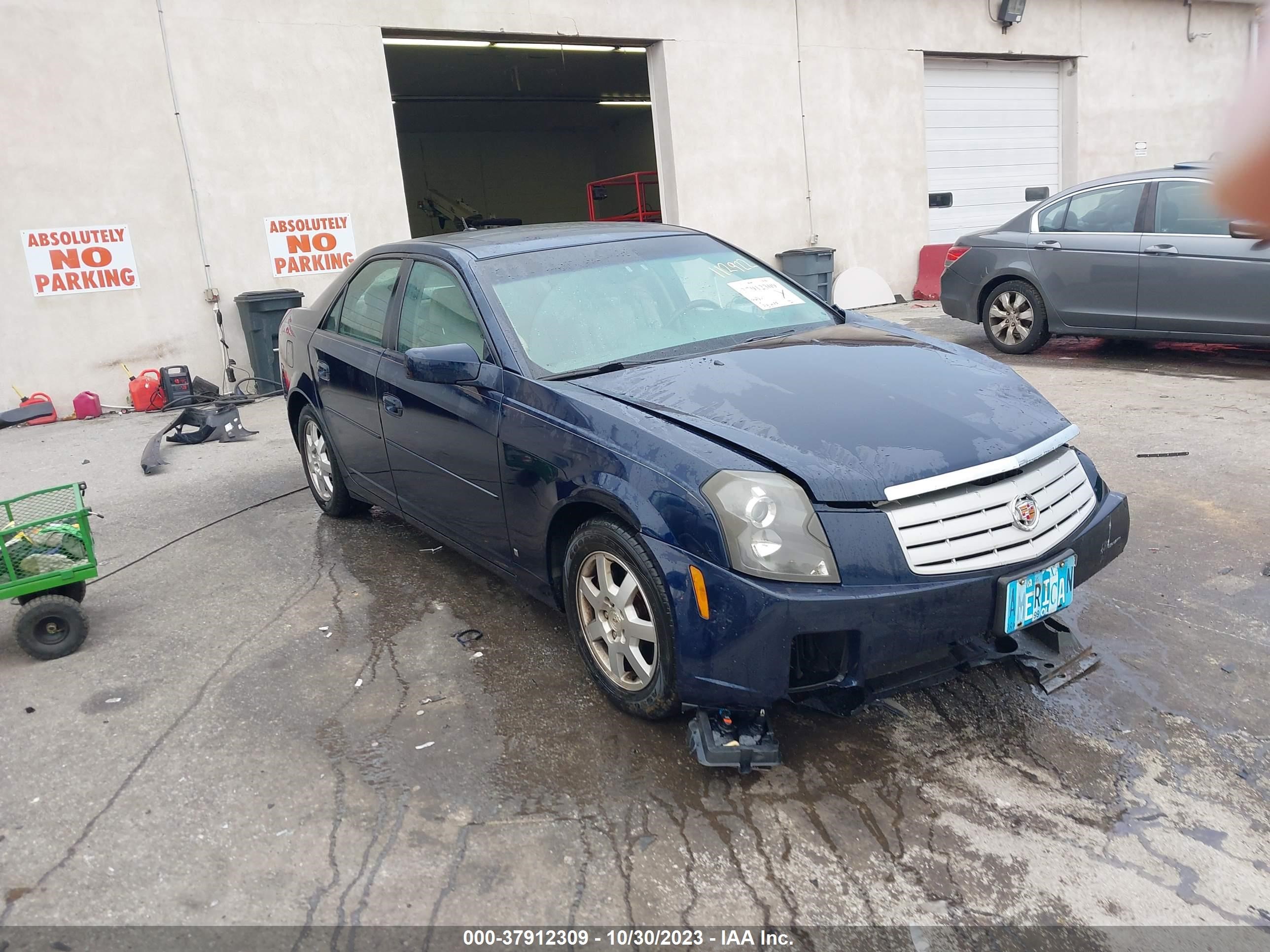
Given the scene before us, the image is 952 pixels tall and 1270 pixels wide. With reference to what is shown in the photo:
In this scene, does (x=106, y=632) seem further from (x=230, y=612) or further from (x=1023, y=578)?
(x=1023, y=578)

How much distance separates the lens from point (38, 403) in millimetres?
9219

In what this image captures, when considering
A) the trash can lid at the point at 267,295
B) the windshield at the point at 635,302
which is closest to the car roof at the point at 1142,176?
the windshield at the point at 635,302

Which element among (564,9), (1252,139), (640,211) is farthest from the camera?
(640,211)

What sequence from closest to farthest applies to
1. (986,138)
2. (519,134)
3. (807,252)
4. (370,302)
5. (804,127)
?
(370,302), (807,252), (804,127), (986,138), (519,134)

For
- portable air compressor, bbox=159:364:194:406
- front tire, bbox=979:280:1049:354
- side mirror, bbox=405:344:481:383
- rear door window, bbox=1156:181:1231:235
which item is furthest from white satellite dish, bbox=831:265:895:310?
side mirror, bbox=405:344:481:383

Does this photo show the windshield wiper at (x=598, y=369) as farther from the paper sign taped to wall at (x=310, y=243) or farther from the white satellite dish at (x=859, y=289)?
the white satellite dish at (x=859, y=289)

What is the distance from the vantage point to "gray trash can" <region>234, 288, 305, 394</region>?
9.68 metres

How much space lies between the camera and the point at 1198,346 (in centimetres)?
899

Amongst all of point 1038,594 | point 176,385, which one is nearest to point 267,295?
point 176,385

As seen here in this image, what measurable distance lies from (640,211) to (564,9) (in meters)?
4.29

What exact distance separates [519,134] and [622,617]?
86.9 feet

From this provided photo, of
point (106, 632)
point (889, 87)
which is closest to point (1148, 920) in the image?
point (106, 632)

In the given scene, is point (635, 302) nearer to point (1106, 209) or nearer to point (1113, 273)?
point (1113, 273)

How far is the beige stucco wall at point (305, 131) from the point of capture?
9.09m
